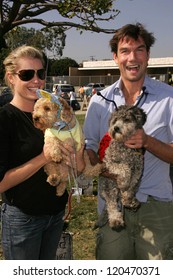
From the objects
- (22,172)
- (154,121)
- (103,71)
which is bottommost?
(22,172)

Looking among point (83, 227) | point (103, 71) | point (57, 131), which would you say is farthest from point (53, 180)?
point (103, 71)

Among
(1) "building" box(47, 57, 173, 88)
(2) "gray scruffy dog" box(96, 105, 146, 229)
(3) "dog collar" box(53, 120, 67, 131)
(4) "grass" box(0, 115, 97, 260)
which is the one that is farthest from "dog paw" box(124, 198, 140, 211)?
(1) "building" box(47, 57, 173, 88)

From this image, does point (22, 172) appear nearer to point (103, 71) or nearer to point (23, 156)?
point (23, 156)

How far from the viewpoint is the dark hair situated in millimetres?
3730

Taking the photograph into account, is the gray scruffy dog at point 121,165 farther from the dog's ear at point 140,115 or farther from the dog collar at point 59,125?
the dog collar at point 59,125

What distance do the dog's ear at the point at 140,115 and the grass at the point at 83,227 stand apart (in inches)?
138

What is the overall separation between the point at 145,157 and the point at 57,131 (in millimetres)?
1012

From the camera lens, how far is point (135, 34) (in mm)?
3732

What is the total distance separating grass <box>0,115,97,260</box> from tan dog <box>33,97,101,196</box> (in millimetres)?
2945

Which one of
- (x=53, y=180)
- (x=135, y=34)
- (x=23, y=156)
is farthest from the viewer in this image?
(x=135, y=34)

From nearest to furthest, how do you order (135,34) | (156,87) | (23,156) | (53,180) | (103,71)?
1. (23,156)
2. (53,180)
3. (135,34)
4. (156,87)
5. (103,71)

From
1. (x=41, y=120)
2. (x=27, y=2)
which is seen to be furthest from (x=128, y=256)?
(x=27, y=2)

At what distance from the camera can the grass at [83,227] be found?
647cm

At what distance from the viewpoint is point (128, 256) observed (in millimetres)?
3861
